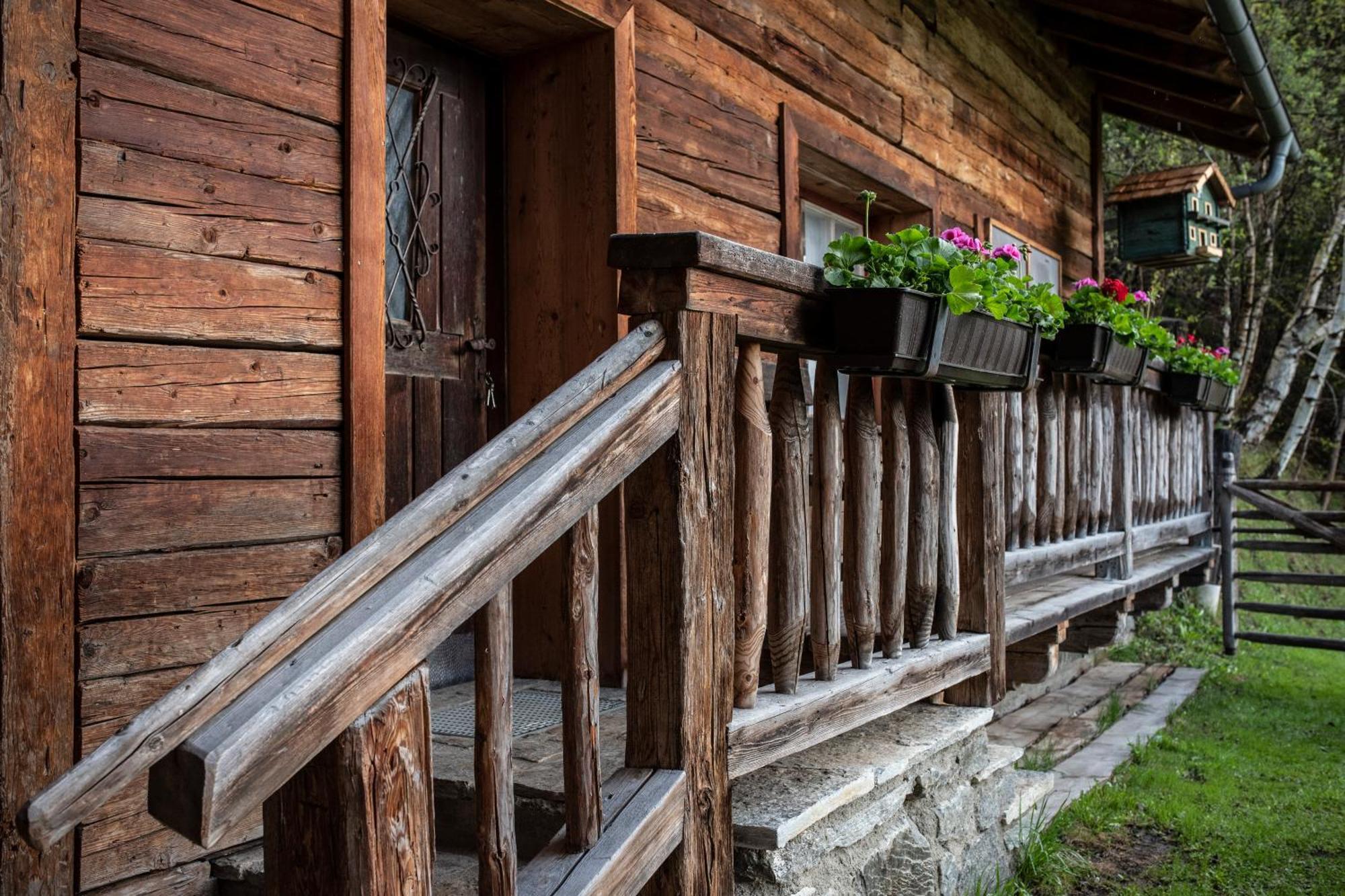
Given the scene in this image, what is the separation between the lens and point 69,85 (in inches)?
81.8

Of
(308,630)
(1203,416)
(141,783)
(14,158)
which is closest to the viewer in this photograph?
(308,630)

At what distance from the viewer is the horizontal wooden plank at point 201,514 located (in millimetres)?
2111

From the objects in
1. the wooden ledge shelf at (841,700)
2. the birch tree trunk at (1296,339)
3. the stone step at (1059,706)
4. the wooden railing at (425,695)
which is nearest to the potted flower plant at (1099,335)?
the wooden ledge shelf at (841,700)

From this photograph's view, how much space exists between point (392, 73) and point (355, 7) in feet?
1.68

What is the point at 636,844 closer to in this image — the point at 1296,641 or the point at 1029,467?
the point at 1029,467

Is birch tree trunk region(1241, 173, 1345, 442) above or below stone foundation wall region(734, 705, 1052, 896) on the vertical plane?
above

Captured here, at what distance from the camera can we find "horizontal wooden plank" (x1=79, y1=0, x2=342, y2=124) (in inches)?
85.1

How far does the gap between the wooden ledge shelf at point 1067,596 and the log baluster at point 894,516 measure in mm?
1023

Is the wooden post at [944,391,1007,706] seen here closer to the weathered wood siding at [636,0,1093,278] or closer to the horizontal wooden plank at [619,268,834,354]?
the horizontal wooden plank at [619,268,834,354]

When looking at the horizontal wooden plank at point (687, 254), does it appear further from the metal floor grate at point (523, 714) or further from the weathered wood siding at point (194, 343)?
the metal floor grate at point (523, 714)

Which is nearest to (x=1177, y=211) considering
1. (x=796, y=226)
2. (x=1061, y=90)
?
(x=1061, y=90)

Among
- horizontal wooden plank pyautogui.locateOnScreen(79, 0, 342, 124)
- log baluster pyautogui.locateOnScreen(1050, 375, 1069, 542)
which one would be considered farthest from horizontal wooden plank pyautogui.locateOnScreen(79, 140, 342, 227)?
log baluster pyautogui.locateOnScreen(1050, 375, 1069, 542)

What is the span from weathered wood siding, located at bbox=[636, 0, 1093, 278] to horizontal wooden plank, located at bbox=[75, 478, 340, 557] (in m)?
1.55

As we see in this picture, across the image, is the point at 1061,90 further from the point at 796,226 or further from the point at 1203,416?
the point at 796,226
